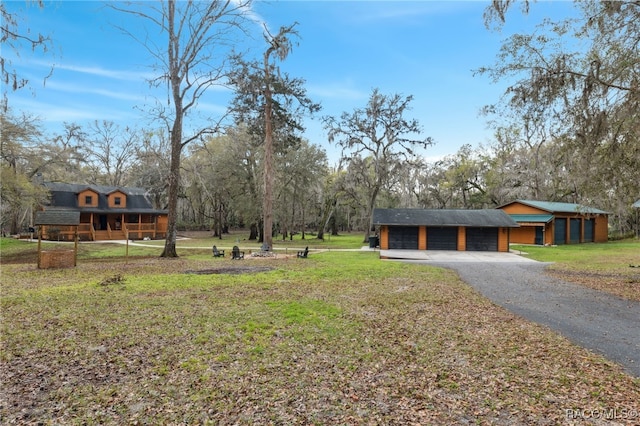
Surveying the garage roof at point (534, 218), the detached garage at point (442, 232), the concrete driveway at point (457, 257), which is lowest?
the concrete driveway at point (457, 257)

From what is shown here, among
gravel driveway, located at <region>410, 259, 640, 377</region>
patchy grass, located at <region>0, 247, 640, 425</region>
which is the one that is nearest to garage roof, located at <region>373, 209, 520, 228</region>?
gravel driveway, located at <region>410, 259, 640, 377</region>

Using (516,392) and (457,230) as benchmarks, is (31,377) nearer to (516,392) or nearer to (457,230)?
(516,392)

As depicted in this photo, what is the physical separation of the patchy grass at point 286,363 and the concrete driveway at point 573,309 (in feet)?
1.44

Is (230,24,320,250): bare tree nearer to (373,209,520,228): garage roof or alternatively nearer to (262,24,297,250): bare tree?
(262,24,297,250): bare tree

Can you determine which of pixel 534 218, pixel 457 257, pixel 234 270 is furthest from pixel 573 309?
pixel 534 218

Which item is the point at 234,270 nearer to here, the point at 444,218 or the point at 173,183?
the point at 173,183

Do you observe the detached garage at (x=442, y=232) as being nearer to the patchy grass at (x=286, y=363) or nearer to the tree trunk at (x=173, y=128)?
the tree trunk at (x=173, y=128)

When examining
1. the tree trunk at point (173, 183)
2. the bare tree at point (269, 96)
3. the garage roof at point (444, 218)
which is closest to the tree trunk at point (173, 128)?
the tree trunk at point (173, 183)

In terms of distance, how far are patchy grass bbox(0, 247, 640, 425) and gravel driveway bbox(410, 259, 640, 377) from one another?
0.45 metres

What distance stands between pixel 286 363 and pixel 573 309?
6.79 m

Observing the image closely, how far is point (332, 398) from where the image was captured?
3.88 m

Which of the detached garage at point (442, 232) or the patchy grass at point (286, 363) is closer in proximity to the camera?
the patchy grass at point (286, 363)

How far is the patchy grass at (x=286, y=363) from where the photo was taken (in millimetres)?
3617

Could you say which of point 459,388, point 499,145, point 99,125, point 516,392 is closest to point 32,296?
point 459,388
